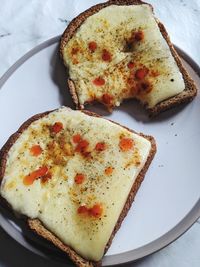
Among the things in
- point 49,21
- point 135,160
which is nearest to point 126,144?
point 135,160

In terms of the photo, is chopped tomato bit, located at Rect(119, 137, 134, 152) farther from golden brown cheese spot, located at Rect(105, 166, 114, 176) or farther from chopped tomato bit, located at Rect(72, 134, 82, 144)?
chopped tomato bit, located at Rect(72, 134, 82, 144)

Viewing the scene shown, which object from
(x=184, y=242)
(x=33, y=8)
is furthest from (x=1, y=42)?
(x=184, y=242)

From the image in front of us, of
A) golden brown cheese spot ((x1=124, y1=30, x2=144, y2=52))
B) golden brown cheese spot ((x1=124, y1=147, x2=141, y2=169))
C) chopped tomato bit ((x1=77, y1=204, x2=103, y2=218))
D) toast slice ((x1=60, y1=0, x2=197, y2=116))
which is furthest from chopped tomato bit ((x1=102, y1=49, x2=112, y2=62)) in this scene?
chopped tomato bit ((x1=77, y1=204, x2=103, y2=218))

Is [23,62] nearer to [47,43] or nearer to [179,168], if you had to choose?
[47,43]

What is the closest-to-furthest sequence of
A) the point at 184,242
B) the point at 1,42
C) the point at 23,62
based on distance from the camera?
the point at 184,242, the point at 23,62, the point at 1,42

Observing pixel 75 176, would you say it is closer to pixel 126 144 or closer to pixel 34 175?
pixel 34 175

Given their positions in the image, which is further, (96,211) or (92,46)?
(92,46)

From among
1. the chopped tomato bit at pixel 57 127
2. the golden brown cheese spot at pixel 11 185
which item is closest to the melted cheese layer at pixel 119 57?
the chopped tomato bit at pixel 57 127
